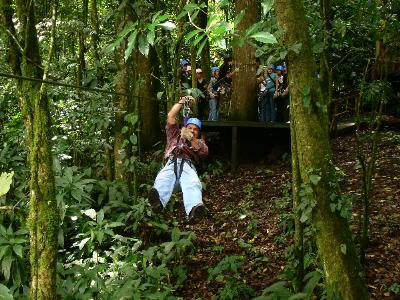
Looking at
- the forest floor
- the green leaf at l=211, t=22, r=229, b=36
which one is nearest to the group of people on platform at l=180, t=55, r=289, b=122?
the forest floor

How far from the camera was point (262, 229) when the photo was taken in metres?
6.07

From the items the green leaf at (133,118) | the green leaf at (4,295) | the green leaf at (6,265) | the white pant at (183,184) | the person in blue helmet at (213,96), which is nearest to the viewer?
the green leaf at (4,295)

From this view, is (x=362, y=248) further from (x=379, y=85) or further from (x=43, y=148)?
(x=43, y=148)

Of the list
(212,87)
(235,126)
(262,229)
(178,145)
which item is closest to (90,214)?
(178,145)

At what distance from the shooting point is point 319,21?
440 cm

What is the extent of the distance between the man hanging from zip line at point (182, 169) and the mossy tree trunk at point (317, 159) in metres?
1.84

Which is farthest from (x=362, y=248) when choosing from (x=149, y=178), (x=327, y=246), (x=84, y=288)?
(x=149, y=178)

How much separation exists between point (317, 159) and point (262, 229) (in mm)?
2865

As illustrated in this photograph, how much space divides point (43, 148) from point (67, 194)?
2.67m

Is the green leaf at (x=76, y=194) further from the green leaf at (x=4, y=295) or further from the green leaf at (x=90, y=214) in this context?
the green leaf at (x=4, y=295)

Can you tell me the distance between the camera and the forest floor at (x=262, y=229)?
4.81 meters

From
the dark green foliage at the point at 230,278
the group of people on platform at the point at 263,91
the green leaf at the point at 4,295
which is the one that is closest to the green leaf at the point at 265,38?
the green leaf at the point at 4,295

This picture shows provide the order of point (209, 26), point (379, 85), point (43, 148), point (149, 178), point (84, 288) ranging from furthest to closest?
1. point (149, 178)
2. point (379, 85)
3. point (84, 288)
4. point (43, 148)
5. point (209, 26)

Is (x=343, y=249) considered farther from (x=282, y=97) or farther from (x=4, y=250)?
(x=282, y=97)
